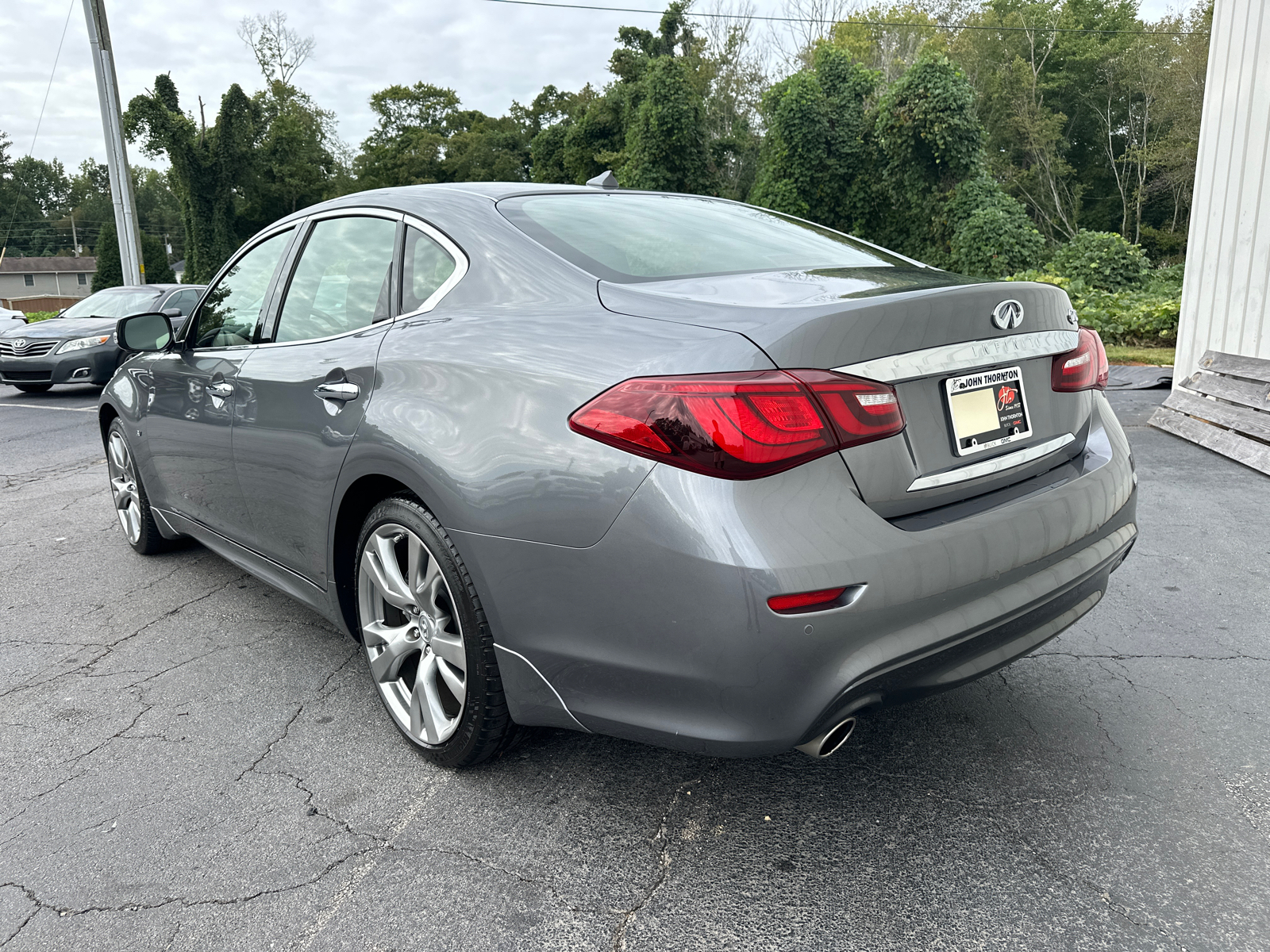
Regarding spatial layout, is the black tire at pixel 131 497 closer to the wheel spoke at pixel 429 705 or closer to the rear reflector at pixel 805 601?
the wheel spoke at pixel 429 705

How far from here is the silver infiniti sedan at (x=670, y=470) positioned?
1.82 m

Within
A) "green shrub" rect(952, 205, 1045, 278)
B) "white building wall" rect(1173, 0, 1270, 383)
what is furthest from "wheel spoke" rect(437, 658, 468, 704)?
"green shrub" rect(952, 205, 1045, 278)

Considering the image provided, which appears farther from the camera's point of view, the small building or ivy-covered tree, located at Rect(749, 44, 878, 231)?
the small building

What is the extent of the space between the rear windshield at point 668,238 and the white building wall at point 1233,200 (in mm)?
5766

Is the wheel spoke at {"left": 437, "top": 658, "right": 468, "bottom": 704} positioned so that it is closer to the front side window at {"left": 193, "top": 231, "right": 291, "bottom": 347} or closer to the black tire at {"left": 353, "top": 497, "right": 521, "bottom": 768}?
the black tire at {"left": 353, "top": 497, "right": 521, "bottom": 768}

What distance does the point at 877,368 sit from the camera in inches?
75.7

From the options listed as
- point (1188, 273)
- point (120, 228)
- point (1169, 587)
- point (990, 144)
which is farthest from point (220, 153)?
point (1169, 587)

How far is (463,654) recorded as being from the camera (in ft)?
7.81

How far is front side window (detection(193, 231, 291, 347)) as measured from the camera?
3.44 m

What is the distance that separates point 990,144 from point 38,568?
4579cm

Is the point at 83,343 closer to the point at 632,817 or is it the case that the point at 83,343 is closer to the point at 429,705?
the point at 429,705

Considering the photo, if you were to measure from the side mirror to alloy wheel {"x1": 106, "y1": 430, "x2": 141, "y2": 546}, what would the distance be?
78 cm

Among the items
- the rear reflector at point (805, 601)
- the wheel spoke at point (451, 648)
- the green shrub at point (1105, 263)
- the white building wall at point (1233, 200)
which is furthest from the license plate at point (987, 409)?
the green shrub at point (1105, 263)

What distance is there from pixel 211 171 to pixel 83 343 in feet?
117
